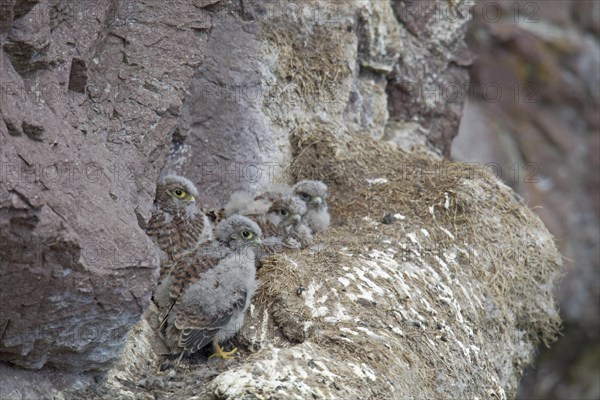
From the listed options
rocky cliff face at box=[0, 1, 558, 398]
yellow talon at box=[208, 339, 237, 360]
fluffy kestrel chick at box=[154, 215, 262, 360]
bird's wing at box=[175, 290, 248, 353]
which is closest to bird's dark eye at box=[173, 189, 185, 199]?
rocky cliff face at box=[0, 1, 558, 398]

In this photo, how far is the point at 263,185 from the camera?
8664mm

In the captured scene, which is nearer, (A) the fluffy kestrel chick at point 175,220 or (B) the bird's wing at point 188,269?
(B) the bird's wing at point 188,269

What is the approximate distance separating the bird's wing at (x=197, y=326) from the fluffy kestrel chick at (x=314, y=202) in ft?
6.19

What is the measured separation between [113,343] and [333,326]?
56.3 inches

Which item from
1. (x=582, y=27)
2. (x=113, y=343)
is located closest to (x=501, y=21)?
(x=582, y=27)

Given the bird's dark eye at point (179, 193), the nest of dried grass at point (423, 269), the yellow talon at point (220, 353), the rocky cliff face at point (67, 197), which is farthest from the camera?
the bird's dark eye at point (179, 193)

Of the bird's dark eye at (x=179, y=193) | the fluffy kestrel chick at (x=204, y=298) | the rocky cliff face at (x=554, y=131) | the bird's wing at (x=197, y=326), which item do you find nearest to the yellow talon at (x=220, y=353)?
the fluffy kestrel chick at (x=204, y=298)

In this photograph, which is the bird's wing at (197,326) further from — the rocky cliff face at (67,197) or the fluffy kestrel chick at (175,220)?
the fluffy kestrel chick at (175,220)

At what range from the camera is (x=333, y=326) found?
657 cm

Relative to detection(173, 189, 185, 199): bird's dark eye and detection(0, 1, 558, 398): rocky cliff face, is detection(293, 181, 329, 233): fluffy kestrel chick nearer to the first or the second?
detection(0, 1, 558, 398): rocky cliff face

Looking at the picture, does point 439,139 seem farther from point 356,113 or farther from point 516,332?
point 516,332

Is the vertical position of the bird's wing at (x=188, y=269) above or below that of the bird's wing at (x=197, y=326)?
above

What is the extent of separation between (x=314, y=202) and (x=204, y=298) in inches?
77.9

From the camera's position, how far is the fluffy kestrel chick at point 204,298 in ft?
20.9
